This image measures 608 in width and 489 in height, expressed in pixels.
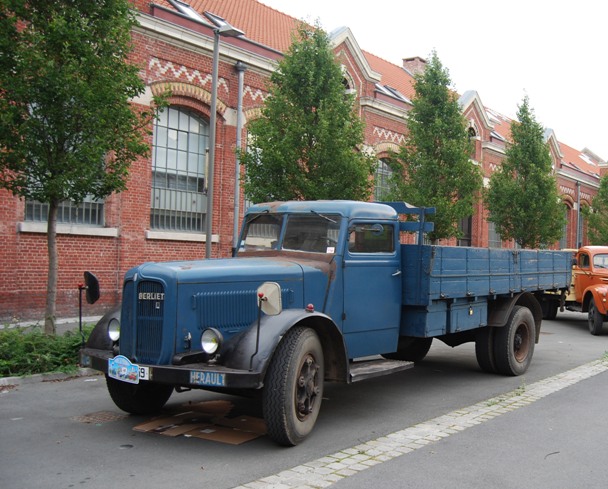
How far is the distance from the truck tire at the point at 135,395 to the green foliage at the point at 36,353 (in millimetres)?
2614

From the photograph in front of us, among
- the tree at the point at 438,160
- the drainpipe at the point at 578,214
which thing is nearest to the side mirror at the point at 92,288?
the tree at the point at 438,160

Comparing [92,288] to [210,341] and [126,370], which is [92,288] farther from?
[210,341]

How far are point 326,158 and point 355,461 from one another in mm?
9240

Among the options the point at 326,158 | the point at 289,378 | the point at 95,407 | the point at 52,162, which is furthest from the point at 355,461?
the point at 326,158

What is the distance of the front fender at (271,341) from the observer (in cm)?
541

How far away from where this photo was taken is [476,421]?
6742mm

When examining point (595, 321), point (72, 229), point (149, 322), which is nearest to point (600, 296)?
point (595, 321)

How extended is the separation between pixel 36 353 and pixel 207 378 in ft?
15.0

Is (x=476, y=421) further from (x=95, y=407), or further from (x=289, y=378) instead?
(x=95, y=407)

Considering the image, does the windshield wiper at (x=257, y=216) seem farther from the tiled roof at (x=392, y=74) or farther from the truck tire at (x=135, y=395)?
the tiled roof at (x=392, y=74)

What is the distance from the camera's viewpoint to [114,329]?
6.25 m

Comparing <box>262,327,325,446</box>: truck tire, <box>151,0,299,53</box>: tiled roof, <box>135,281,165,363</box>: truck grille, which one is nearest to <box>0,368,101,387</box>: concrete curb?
<box>135,281,165,363</box>: truck grille

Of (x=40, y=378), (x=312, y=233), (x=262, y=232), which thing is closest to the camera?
(x=312, y=233)

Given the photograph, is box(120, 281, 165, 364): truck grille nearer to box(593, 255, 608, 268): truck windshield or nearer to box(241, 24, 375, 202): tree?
box(241, 24, 375, 202): tree
